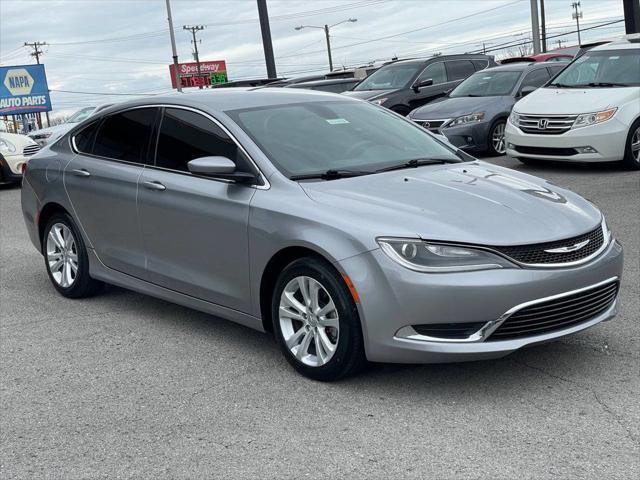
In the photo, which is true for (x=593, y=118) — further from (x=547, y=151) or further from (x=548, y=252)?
(x=548, y=252)

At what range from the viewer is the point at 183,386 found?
488 cm

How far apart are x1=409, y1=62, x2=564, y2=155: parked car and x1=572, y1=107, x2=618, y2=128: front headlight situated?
2.64m

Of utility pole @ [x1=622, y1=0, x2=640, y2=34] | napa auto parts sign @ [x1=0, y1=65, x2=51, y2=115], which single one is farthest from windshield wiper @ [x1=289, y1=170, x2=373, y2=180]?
napa auto parts sign @ [x1=0, y1=65, x2=51, y2=115]

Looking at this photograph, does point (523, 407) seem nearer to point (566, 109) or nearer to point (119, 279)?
point (119, 279)

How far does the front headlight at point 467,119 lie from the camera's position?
1456 cm

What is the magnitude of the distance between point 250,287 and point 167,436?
45.3 inches

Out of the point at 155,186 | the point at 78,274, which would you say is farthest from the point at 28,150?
the point at 155,186

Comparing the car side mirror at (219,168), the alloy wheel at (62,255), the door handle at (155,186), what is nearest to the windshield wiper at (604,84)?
the alloy wheel at (62,255)

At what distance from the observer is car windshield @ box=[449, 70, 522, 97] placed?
15.2 m

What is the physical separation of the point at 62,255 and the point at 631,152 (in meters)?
8.04

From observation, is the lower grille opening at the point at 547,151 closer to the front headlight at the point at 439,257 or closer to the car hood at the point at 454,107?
the car hood at the point at 454,107

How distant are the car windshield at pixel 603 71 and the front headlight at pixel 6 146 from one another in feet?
31.1

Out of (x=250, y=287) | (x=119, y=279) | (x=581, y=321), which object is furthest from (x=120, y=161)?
(x=581, y=321)

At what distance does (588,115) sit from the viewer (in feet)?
38.9
